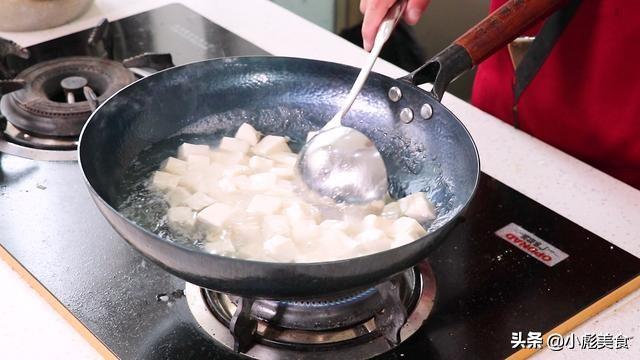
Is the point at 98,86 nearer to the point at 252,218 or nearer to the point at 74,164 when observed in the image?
the point at 74,164

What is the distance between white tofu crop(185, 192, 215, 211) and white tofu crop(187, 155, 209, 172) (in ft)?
0.19

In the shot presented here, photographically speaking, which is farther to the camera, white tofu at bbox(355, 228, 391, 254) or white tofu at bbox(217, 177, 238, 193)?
white tofu at bbox(217, 177, 238, 193)

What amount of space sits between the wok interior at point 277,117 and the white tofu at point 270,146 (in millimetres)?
46

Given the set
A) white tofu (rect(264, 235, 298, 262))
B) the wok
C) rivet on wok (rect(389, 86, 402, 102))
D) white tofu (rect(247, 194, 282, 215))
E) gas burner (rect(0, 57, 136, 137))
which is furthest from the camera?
gas burner (rect(0, 57, 136, 137))

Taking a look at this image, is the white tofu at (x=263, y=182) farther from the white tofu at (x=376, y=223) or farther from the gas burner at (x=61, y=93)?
the gas burner at (x=61, y=93)

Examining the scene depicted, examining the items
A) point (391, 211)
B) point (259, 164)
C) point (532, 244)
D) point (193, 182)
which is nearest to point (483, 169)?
point (532, 244)

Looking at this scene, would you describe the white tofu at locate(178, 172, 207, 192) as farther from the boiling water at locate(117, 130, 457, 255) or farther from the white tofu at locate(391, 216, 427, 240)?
the white tofu at locate(391, 216, 427, 240)

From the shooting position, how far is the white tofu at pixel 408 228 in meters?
0.92

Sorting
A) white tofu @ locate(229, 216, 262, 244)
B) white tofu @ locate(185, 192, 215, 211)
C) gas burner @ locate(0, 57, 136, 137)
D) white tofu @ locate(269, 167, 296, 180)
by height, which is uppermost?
white tofu @ locate(269, 167, 296, 180)

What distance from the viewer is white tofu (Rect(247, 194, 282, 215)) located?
0.99 metres

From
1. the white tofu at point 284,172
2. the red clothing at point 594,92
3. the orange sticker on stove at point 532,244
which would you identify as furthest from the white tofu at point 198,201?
the red clothing at point 594,92

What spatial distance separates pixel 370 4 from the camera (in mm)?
1111

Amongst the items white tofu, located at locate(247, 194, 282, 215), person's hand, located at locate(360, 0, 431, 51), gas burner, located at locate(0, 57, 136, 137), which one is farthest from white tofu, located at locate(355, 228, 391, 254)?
gas burner, located at locate(0, 57, 136, 137)

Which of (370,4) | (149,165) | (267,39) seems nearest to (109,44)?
(267,39)
